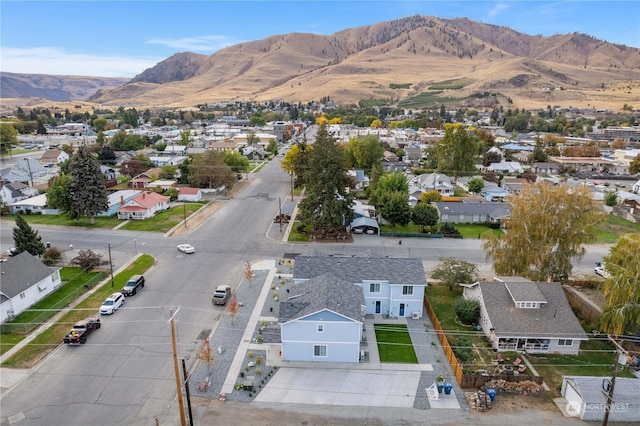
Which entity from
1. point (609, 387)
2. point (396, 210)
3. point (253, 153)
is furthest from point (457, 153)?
point (609, 387)

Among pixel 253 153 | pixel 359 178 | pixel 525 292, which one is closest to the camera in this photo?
pixel 525 292

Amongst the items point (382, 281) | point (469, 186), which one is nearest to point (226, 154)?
point (469, 186)

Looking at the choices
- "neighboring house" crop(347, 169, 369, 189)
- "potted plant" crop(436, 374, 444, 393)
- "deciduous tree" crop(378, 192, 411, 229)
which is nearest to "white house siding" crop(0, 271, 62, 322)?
"potted plant" crop(436, 374, 444, 393)

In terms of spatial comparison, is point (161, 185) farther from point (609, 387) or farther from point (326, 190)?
point (609, 387)

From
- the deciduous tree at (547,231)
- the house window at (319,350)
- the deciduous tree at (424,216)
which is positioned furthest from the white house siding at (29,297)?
the deciduous tree at (547,231)

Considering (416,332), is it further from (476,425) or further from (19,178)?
(19,178)
